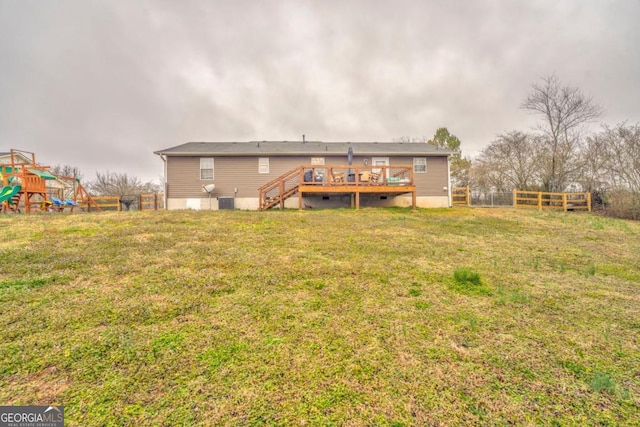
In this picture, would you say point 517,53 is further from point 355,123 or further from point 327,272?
point 327,272

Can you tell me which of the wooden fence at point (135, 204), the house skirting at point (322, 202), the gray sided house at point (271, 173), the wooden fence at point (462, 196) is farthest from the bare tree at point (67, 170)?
the wooden fence at point (462, 196)

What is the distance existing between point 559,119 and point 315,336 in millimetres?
25966

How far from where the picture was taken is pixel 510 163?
22.6 meters

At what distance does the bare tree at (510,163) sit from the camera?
68.9 ft

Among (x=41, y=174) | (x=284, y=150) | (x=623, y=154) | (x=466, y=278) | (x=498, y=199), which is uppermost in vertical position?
(x=284, y=150)

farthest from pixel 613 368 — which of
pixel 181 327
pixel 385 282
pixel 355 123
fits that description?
pixel 355 123

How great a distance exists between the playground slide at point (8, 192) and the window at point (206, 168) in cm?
708

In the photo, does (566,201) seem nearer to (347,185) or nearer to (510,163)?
(510,163)

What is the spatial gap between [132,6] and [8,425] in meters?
16.8

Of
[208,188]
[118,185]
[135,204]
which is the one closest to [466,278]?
[208,188]

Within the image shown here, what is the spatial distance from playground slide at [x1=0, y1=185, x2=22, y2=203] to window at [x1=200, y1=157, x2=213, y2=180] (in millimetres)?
7080

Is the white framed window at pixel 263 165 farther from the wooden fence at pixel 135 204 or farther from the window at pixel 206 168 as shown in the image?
the wooden fence at pixel 135 204

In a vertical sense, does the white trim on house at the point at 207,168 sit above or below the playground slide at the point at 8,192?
above

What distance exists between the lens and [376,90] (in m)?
19.3
